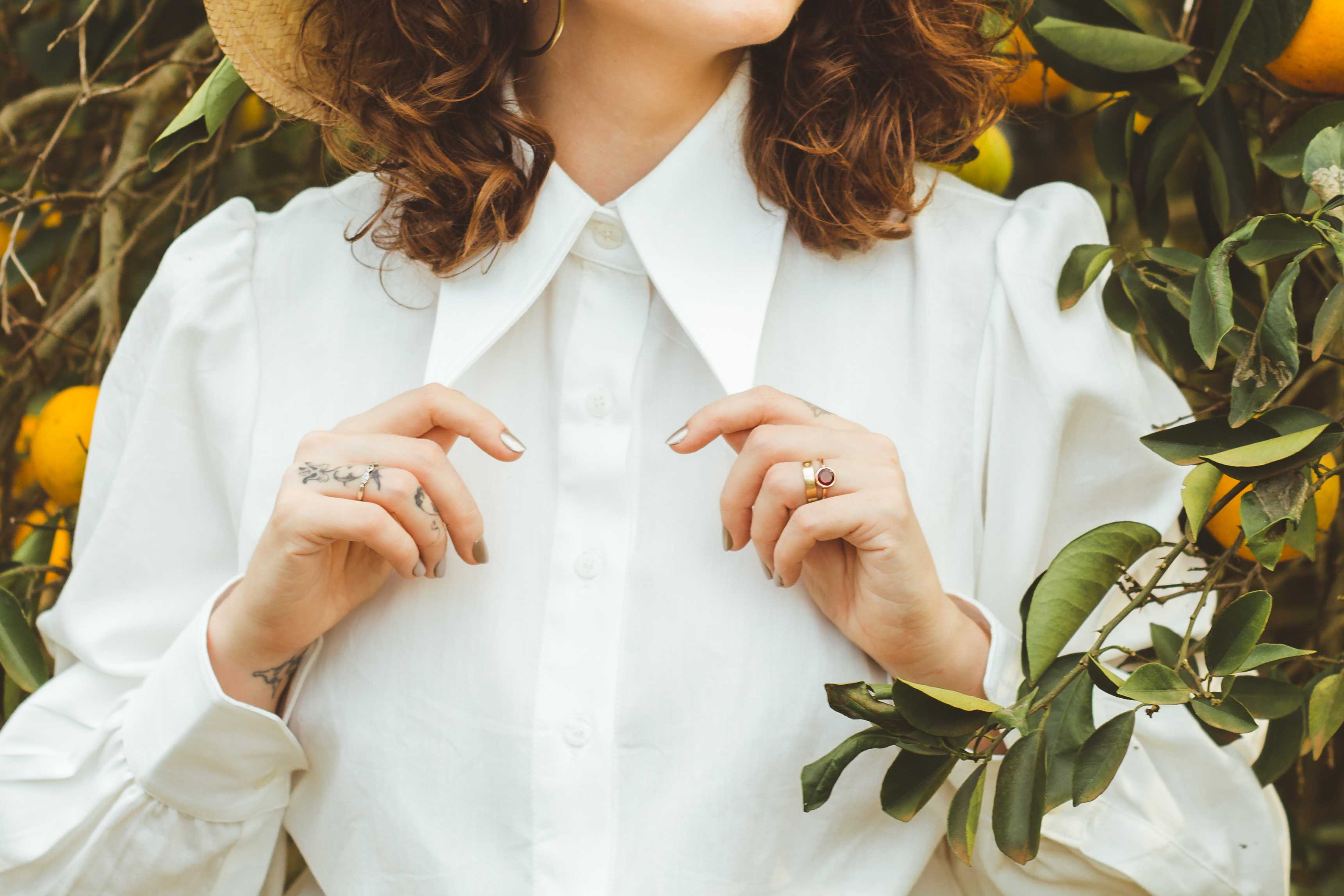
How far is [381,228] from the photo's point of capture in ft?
3.12

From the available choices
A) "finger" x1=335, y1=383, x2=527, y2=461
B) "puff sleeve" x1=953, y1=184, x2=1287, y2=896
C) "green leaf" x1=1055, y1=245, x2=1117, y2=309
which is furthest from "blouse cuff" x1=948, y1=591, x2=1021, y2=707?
"finger" x1=335, y1=383, x2=527, y2=461

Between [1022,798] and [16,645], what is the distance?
0.77 metres

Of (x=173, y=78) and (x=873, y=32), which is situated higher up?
(x=873, y=32)

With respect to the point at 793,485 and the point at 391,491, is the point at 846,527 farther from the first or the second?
the point at 391,491

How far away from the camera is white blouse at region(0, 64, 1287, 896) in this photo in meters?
0.83

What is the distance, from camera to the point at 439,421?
0.78 metres

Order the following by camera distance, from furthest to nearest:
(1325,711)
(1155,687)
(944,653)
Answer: (944,653), (1325,711), (1155,687)

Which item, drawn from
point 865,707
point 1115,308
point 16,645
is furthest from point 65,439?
point 1115,308

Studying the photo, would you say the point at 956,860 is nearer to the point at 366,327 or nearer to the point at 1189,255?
the point at 1189,255

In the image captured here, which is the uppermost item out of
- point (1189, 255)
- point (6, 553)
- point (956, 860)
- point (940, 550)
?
point (1189, 255)

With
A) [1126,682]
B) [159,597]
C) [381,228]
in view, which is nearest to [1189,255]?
[1126,682]

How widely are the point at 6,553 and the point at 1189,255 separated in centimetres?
123

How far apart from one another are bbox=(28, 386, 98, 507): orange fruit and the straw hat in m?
0.36

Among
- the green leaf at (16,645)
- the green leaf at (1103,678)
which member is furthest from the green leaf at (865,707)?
the green leaf at (16,645)
